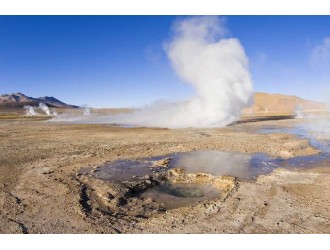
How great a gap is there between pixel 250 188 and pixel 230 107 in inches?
1011

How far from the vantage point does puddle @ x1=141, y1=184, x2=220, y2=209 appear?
920 centimetres

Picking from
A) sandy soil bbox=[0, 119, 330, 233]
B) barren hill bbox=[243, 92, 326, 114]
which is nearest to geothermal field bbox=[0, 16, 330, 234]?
sandy soil bbox=[0, 119, 330, 233]

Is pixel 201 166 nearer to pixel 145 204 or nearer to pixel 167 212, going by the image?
pixel 145 204

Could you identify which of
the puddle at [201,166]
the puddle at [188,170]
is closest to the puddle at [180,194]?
the puddle at [188,170]

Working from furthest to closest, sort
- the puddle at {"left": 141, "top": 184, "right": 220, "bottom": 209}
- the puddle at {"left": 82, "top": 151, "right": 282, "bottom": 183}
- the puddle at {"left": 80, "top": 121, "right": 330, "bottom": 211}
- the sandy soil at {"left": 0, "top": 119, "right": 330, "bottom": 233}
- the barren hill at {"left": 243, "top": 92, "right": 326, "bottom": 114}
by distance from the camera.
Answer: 1. the barren hill at {"left": 243, "top": 92, "right": 326, "bottom": 114}
2. the puddle at {"left": 82, "top": 151, "right": 282, "bottom": 183}
3. the puddle at {"left": 80, "top": 121, "right": 330, "bottom": 211}
4. the puddle at {"left": 141, "top": 184, "right": 220, "bottom": 209}
5. the sandy soil at {"left": 0, "top": 119, "right": 330, "bottom": 233}

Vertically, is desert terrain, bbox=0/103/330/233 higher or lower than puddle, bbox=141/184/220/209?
higher

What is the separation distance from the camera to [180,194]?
33.2ft

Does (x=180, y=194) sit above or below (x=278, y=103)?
below

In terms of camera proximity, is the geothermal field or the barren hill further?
the barren hill

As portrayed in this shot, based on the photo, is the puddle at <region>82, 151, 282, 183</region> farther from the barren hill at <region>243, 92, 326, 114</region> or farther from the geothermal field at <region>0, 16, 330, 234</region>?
A: the barren hill at <region>243, 92, 326, 114</region>

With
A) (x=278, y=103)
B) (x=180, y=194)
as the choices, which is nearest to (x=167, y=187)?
(x=180, y=194)

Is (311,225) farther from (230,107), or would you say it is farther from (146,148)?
(230,107)

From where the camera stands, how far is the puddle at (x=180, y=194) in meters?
9.20

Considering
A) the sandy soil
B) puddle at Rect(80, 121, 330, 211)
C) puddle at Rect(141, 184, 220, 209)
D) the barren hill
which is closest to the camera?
the sandy soil
